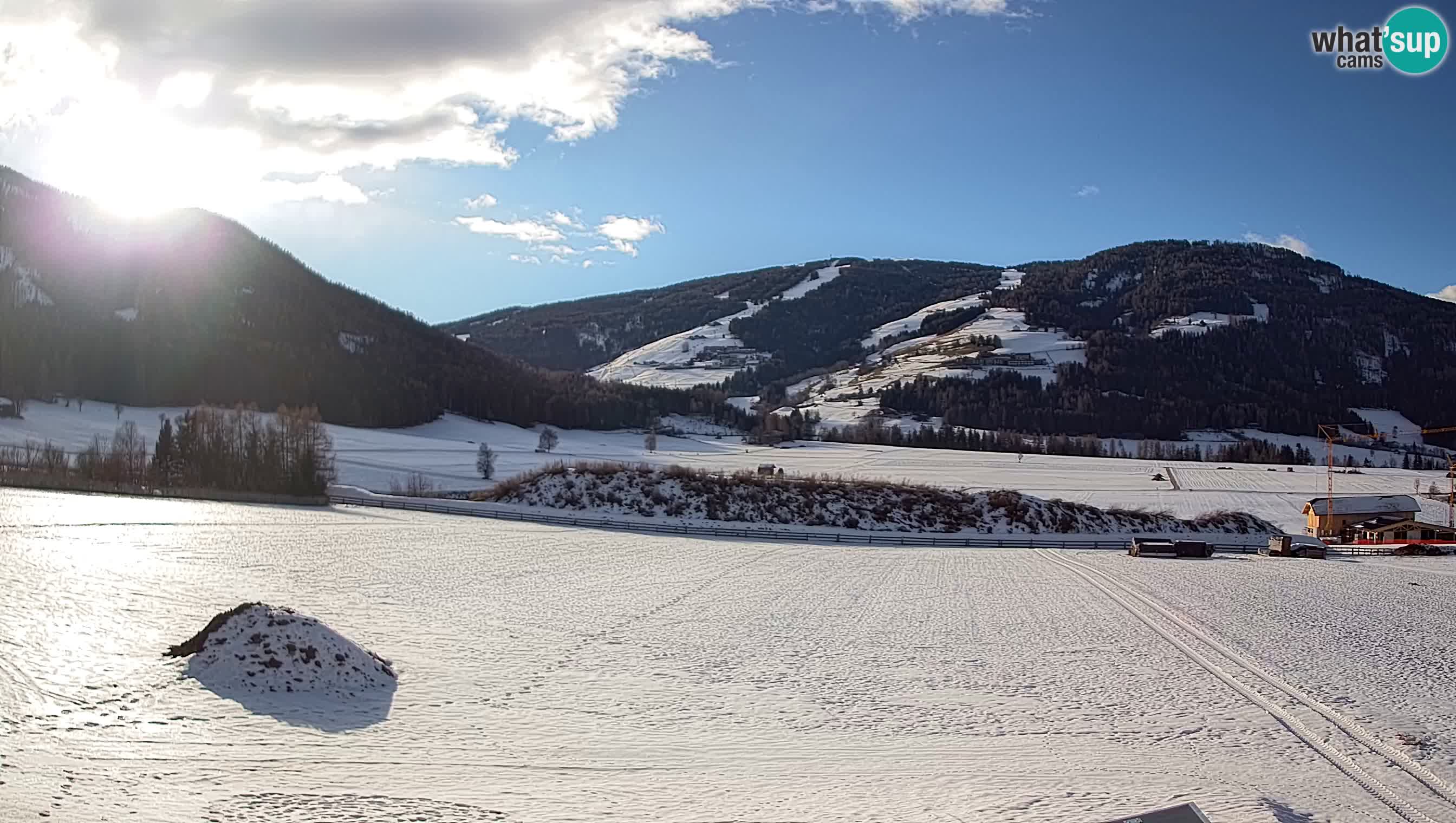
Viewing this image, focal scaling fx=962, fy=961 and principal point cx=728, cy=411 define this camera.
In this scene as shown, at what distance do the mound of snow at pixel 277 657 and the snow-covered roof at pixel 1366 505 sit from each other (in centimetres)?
7220

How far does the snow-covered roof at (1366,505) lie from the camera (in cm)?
6956

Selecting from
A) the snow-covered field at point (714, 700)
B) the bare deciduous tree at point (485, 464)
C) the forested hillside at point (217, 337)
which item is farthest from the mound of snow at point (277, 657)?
the forested hillside at point (217, 337)

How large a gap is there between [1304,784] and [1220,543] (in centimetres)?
5147

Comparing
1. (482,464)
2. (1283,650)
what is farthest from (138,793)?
(482,464)

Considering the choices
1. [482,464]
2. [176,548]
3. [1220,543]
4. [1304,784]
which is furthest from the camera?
[482,464]

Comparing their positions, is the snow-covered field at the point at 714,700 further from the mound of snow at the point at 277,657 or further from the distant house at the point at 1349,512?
the distant house at the point at 1349,512

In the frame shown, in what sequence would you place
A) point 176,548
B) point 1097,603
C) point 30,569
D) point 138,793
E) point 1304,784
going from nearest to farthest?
point 138,793, point 1304,784, point 30,569, point 1097,603, point 176,548

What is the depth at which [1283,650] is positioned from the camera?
883 inches

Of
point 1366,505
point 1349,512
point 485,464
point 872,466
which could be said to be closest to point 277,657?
point 485,464

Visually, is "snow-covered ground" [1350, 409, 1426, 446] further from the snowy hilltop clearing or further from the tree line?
the tree line

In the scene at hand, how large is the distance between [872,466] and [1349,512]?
46.4m

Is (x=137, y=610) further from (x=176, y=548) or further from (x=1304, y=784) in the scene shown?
(x=1304, y=784)

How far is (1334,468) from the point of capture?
12481 centimetres

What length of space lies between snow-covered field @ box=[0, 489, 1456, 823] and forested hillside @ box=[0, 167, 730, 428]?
4134 inches
